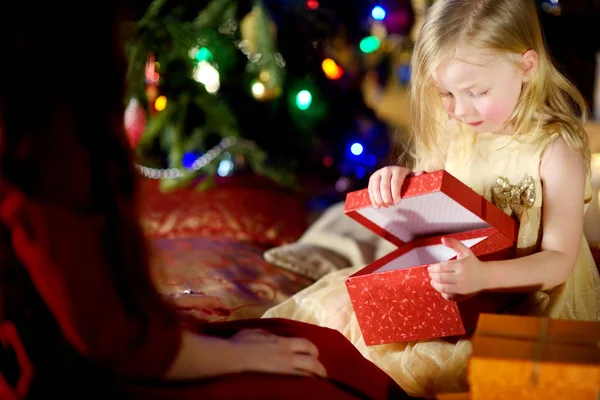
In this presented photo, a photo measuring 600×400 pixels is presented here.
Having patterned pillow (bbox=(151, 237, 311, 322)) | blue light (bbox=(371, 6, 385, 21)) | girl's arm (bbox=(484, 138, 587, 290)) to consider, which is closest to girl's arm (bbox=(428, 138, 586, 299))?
girl's arm (bbox=(484, 138, 587, 290))

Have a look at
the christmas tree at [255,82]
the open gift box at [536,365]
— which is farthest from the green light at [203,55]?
the open gift box at [536,365]

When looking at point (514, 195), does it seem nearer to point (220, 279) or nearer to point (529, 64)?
point (529, 64)

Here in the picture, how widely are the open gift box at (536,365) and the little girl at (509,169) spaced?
0.17 metres

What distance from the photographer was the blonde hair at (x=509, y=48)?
1.01m

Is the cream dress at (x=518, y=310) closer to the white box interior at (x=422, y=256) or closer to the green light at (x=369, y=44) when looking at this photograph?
the white box interior at (x=422, y=256)

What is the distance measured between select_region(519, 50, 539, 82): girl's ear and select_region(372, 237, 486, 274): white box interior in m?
0.31

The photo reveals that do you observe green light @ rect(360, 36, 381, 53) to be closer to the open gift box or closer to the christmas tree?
the christmas tree

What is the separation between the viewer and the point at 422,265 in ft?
3.41

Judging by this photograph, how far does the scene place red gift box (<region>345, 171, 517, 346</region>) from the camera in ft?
3.22

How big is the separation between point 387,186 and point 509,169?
0.21 meters

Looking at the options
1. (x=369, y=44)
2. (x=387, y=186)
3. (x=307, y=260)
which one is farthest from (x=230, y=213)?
(x=387, y=186)

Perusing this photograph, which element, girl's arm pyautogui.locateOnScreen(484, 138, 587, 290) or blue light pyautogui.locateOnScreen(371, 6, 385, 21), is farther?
blue light pyautogui.locateOnScreen(371, 6, 385, 21)

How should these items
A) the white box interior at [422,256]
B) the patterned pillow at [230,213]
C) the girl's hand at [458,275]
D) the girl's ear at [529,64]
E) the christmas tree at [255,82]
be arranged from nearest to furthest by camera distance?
the girl's hand at [458,275] → the girl's ear at [529,64] → the white box interior at [422,256] → the patterned pillow at [230,213] → the christmas tree at [255,82]

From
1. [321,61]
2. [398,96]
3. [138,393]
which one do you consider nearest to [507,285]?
[138,393]
